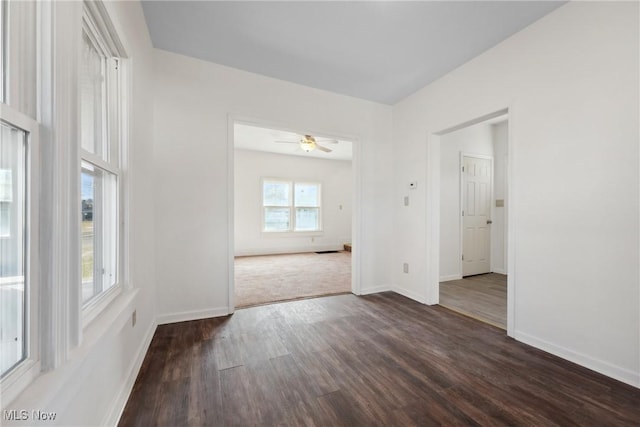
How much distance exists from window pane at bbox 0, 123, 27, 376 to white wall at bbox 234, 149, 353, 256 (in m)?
6.02

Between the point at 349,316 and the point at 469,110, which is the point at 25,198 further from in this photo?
the point at 469,110

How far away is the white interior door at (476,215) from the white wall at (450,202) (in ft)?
0.59

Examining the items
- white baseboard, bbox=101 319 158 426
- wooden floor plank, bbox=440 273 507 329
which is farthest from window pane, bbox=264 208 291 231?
white baseboard, bbox=101 319 158 426

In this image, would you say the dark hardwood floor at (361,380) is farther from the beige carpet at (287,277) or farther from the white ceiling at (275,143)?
the white ceiling at (275,143)

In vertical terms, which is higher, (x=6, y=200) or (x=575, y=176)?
(x=575, y=176)

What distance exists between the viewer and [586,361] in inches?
74.3

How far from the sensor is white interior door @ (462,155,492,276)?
4488 millimetres

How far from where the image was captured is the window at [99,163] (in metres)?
1.28

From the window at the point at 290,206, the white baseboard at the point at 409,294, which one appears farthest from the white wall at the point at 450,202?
the window at the point at 290,206

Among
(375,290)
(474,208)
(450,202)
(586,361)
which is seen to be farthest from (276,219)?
(586,361)

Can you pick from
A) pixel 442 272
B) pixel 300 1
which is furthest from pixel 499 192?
pixel 300 1

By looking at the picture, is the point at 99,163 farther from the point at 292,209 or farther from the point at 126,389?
the point at 292,209

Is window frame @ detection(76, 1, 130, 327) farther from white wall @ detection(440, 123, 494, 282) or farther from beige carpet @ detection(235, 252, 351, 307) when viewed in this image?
white wall @ detection(440, 123, 494, 282)

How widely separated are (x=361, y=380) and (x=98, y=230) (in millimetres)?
1859
